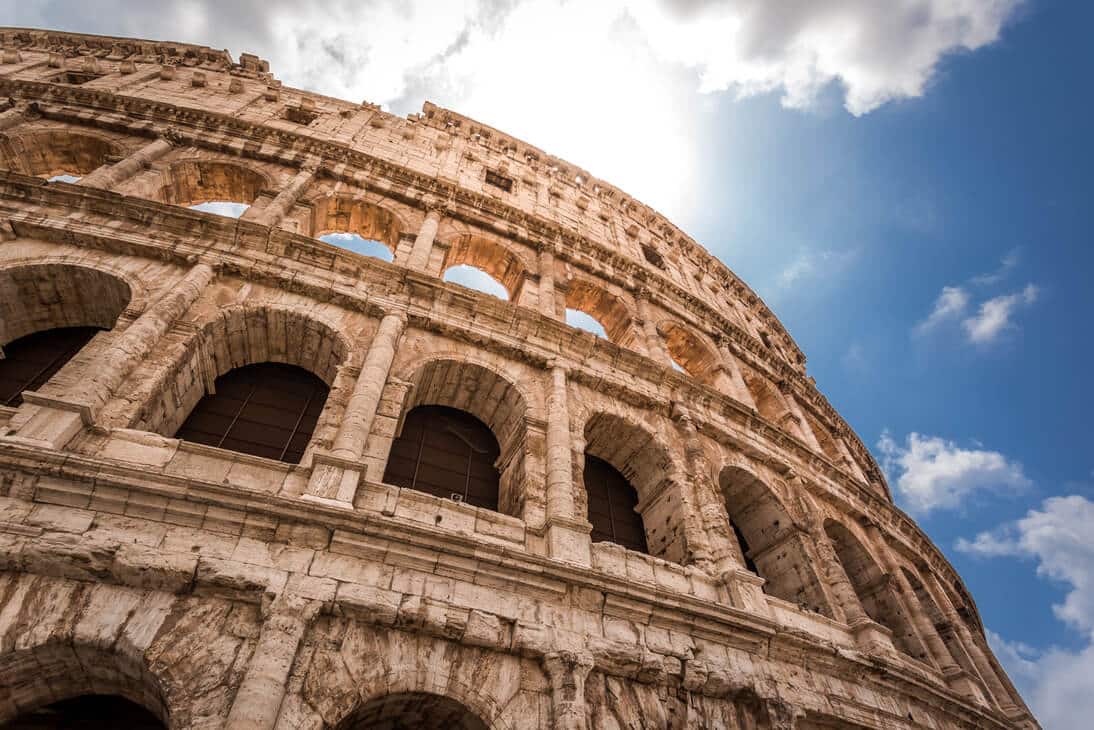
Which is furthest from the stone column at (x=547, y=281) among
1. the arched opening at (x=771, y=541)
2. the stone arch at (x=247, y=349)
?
the arched opening at (x=771, y=541)

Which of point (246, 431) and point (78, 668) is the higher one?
point (246, 431)

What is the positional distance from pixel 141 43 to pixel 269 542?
20062 mm

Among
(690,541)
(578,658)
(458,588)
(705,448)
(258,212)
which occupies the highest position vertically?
(258,212)

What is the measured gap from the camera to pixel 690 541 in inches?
286

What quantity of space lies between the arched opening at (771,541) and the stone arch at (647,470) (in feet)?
4.75

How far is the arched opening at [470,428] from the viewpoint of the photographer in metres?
7.40

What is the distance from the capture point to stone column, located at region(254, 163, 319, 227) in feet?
30.7

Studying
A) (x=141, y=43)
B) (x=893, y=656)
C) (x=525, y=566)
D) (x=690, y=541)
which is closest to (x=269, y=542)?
(x=525, y=566)

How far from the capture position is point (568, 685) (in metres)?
4.76

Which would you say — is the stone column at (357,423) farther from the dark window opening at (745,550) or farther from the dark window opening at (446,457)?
the dark window opening at (745,550)

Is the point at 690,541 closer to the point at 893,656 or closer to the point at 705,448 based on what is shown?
the point at 705,448

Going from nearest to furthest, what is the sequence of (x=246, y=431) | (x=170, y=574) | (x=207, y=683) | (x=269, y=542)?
(x=207, y=683) < (x=170, y=574) < (x=269, y=542) < (x=246, y=431)

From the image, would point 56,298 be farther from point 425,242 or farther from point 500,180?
point 500,180

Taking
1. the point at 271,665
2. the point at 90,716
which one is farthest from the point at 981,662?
the point at 90,716
